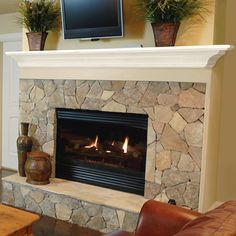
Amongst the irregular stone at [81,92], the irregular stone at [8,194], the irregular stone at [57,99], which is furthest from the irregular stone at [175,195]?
the irregular stone at [8,194]

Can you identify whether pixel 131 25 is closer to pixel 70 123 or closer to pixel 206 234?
pixel 70 123

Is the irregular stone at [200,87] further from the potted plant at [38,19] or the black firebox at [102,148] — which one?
the potted plant at [38,19]

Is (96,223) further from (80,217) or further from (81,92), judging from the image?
(81,92)

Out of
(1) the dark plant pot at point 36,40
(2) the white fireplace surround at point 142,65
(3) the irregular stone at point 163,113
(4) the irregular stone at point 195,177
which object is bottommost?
(4) the irregular stone at point 195,177

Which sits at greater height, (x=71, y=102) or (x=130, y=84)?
(x=130, y=84)

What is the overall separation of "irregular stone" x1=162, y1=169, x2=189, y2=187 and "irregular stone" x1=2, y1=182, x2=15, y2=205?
170 cm

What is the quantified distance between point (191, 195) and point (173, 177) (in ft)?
0.73

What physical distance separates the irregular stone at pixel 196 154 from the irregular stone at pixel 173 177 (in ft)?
0.56

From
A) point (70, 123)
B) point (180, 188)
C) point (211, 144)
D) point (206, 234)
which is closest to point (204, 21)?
point (211, 144)

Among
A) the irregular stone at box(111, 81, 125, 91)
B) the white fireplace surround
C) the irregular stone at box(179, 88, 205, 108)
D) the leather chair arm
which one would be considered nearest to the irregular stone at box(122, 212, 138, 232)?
the white fireplace surround

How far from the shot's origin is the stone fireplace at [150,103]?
2.83 meters

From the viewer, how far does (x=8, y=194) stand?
3604 mm

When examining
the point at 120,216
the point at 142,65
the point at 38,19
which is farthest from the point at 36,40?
the point at 120,216

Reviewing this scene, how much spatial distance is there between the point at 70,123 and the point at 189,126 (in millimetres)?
1402
